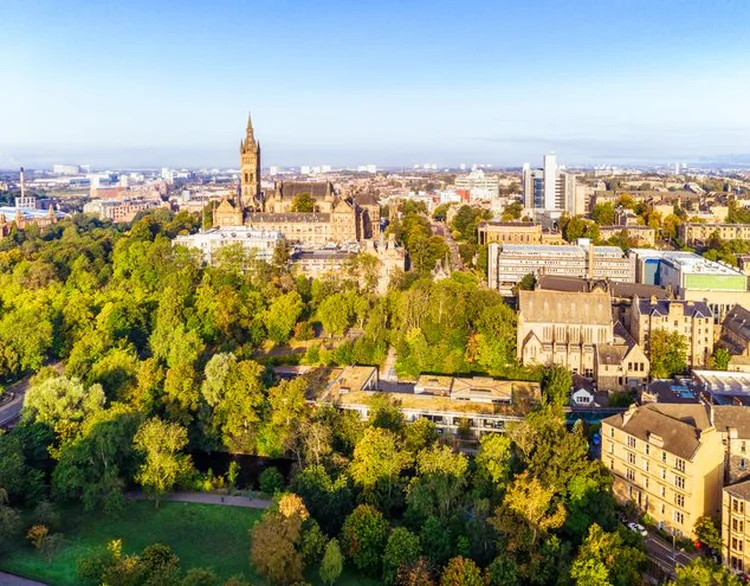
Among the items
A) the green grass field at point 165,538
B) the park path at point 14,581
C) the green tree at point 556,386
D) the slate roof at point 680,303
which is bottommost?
the park path at point 14,581

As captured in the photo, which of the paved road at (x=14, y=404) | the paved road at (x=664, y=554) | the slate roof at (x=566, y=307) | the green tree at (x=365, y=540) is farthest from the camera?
the slate roof at (x=566, y=307)

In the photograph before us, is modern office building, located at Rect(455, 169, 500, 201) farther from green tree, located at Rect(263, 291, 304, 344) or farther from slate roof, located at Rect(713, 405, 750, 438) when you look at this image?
slate roof, located at Rect(713, 405, 750, 438)

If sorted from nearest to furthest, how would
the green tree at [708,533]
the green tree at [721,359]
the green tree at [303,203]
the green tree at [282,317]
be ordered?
the green tree at [708,533], the green tree at [721,359], the green tree at [282,317], the green tree at [303,203]

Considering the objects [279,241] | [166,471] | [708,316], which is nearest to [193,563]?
[166,471]

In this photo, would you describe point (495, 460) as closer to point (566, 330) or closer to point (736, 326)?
point (566, 330)

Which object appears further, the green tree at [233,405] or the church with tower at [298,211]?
the church with tower at [298,211]

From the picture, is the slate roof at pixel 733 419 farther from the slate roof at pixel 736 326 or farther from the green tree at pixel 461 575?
the slate roof at pixel 736 326

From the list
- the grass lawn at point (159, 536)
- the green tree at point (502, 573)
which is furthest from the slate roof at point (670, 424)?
the grass lawn at point (159, 536)

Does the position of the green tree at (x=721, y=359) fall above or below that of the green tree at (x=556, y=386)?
above

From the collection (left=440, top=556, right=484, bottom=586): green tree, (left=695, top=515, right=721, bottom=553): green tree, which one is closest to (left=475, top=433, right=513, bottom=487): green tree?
(left=440, top=556, right=484, bottom=586): green tree
